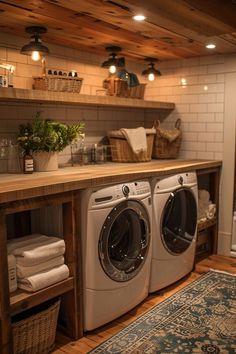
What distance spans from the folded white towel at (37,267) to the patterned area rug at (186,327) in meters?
0.57

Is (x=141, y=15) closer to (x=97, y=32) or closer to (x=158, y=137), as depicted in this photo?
(x=97, y=32)

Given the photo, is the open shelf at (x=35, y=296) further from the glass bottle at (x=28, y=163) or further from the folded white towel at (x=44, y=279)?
the glass bottle at (x=28, y=163)

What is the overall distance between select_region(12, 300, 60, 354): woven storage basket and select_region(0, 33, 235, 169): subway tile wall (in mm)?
1413

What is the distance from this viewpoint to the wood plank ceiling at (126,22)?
213 cm

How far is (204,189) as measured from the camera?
3883mm

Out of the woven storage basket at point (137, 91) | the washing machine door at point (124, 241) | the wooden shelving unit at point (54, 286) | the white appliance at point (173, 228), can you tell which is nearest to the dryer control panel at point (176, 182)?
the white appliance at point (173, 228)

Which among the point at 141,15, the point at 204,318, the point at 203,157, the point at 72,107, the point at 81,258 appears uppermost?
the point at 141,15

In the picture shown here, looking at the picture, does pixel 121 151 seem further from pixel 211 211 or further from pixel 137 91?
pixel 211 211

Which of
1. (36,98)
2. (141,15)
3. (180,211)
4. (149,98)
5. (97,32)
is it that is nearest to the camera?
(141,15)

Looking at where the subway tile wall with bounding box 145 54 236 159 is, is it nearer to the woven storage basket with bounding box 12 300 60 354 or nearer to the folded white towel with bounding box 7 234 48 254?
the folded white towel with bounding box 7 234 48 254

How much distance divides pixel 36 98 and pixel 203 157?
6.56 ft

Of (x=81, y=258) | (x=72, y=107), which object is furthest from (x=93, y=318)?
(x=72, y=107)

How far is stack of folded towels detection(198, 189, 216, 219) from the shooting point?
3595 millimetres

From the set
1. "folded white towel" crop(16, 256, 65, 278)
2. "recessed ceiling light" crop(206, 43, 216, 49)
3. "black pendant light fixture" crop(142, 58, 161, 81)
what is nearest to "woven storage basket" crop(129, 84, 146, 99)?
"black pendant light fixture" crop(142, 58, 161, 81)
